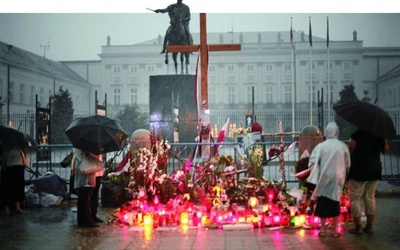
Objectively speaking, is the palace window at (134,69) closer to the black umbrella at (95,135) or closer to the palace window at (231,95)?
the palace window at (231,95)

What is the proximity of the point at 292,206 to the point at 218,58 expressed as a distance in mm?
37486

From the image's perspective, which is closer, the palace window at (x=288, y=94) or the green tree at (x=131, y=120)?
the green tree at (x=131, y=120)

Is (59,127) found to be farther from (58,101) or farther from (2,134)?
(2,134)

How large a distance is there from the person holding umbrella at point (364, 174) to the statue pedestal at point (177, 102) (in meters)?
9.41

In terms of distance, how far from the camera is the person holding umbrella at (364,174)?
695 centimetres

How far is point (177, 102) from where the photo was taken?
54.0ft

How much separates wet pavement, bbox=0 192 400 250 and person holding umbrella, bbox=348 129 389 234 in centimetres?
25

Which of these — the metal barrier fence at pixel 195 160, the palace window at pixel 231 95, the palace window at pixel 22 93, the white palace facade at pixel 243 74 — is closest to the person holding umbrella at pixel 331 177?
the metal barrier fence at pixel 195 160

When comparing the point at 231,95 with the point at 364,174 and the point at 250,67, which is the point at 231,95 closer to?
the point at 250,67

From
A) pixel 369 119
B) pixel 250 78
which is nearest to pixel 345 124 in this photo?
pixel 250 78

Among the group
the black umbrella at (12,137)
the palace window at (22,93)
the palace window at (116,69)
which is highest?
the palace window at (116,69)

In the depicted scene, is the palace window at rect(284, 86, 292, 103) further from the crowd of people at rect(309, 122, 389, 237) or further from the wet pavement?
the crowd of people at rect(309, 122, 389, 237)

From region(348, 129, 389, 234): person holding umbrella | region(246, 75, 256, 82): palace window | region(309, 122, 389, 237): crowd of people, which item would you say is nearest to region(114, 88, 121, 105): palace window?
region(246, 75, 256, 82): palace window

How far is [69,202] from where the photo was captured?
33.6ft
